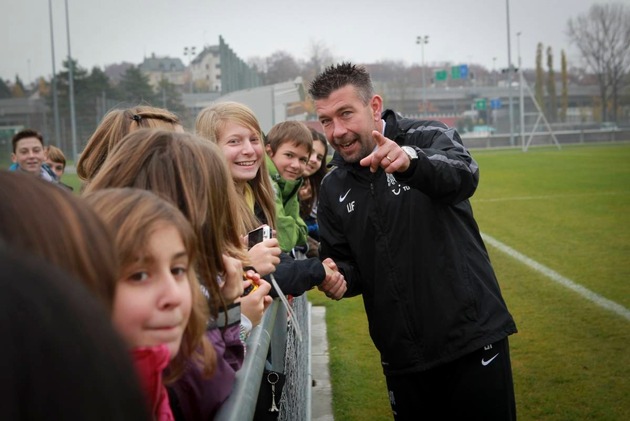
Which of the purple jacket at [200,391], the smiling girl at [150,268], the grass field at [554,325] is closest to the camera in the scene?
the smiling girl at [150,268]

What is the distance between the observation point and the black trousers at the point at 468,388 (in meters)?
3.35

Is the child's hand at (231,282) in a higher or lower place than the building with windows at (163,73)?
lower

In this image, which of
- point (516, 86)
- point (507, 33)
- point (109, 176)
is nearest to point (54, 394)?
point (109, 176)

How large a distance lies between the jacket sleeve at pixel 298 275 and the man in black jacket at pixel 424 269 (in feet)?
0.82

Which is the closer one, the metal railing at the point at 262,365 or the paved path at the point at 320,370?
the metal railing at the point at 262,365

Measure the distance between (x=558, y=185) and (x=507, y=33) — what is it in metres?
44.8

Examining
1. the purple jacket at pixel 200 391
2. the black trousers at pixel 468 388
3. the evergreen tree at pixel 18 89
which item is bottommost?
the black trousers at pixel 468 388

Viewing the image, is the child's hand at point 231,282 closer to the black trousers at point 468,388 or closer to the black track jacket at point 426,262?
the black track jacket at point 426,262

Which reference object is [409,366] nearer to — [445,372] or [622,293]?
[445,372]

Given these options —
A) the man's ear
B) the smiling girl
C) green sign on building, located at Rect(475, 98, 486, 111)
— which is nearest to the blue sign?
green sign on building, located at Rect(475, 98, 486, 111)

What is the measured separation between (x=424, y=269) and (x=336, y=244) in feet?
1.80

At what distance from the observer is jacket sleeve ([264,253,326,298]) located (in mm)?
3354

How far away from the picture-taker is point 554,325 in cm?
736

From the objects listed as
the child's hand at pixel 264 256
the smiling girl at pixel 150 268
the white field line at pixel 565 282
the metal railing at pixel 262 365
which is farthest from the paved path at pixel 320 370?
the smiling girl at pixel 150 268
